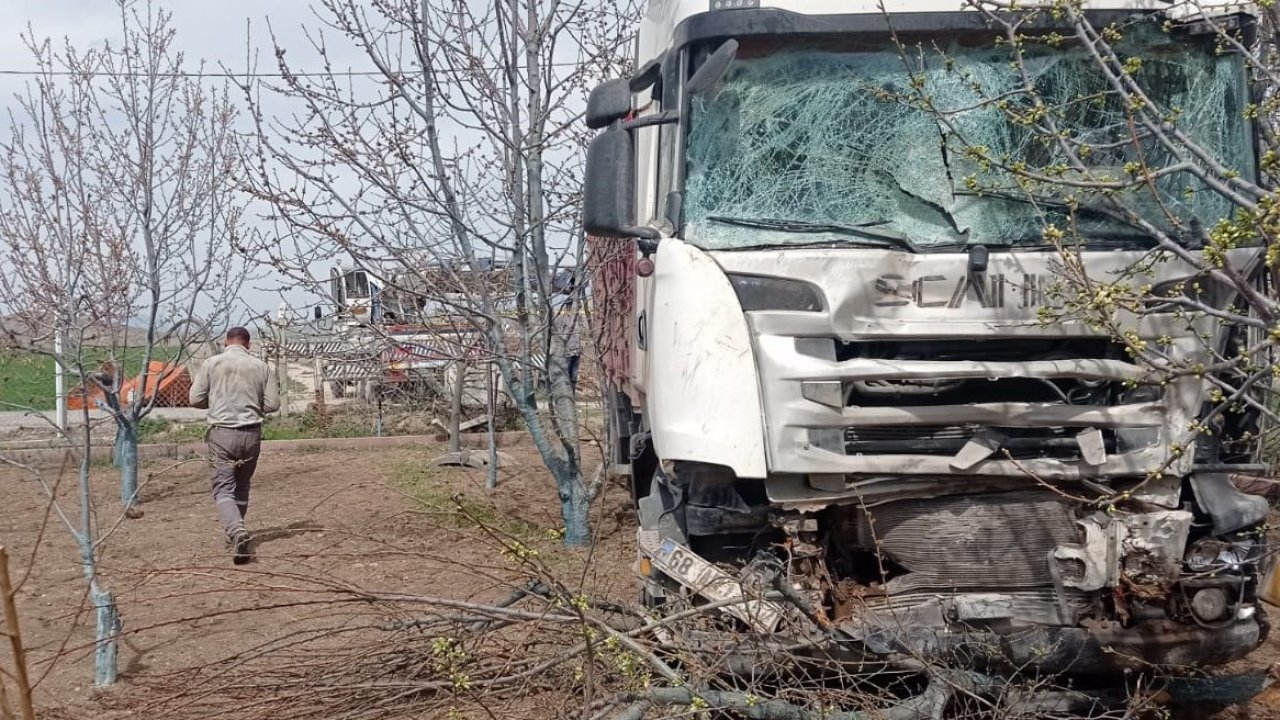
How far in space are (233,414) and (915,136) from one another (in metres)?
5.90

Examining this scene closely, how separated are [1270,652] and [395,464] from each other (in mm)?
8906

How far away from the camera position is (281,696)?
4.34 metres

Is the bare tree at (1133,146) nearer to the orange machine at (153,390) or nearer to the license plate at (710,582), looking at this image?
the license plate at (710,582)

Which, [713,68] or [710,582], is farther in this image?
[713,68]

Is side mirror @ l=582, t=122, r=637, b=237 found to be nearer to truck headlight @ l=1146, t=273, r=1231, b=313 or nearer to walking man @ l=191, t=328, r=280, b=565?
truck headlight @ l=1146, t=273, r=1231, b=313

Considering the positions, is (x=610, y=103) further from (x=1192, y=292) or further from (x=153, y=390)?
(x=153, y=390)

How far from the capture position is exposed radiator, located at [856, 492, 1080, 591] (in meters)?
4.45

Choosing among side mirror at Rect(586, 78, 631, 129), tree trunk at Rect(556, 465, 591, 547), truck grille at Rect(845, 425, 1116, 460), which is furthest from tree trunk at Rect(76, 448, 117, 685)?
tree trunk at Rect(556, 465, 591, 547)

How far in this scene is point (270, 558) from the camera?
6055 mm

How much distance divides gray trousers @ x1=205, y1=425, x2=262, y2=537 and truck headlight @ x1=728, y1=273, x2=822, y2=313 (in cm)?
526

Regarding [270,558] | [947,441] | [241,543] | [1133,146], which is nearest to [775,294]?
[947,441]

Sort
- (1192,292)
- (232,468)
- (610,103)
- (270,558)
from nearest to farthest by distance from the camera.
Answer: (1192,292), (610,103), (270,558), (232,468)

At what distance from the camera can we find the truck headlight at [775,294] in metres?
4.36

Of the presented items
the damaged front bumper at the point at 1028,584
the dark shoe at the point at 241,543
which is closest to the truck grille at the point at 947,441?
the damaged front bumper at the point at 1028,584
